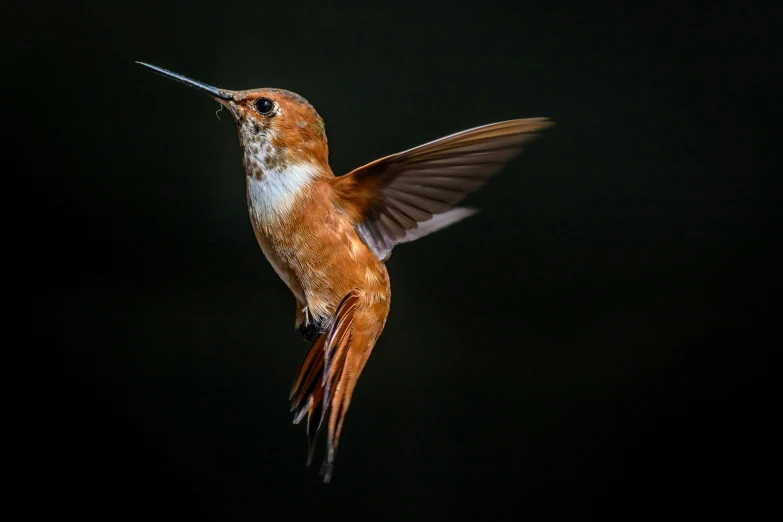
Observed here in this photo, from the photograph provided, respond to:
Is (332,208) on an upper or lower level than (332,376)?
upper

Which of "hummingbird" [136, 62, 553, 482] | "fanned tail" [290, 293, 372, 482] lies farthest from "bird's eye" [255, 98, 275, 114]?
"fanned tail" [290, 293, 372, 482]

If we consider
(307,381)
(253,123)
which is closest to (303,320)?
(307,381)

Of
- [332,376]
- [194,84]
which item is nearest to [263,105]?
[194,84]

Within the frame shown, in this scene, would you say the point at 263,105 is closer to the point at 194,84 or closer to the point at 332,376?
the point at 194,84

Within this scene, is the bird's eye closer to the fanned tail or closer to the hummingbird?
the hummingbird

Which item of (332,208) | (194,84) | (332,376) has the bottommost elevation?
(332,376)

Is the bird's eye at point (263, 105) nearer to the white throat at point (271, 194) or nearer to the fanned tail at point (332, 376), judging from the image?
the white throat at point (271, 194)
